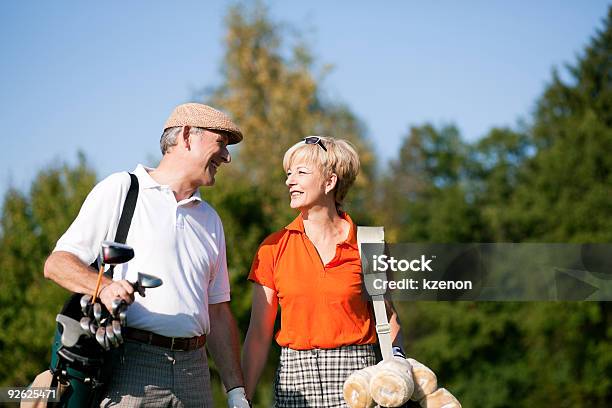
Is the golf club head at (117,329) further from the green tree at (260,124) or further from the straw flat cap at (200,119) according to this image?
the green tree at (260,124)

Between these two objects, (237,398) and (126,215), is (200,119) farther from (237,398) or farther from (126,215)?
(237,398)

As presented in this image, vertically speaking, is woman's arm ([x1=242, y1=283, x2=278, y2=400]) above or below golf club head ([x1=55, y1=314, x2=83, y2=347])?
above

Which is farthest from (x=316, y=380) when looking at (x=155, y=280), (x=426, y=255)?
(x=426, y=255)

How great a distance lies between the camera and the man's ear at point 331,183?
524cm

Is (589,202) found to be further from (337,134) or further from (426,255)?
(426,255)

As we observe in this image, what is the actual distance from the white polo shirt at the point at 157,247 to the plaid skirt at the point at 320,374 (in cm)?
59

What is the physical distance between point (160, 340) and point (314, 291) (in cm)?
98

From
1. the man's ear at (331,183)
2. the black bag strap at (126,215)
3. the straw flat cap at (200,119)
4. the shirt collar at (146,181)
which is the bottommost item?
the black bag strap at (126,215)

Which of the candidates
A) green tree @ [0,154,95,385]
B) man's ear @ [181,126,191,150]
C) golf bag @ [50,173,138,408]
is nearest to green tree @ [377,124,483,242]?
green tree @ [0,154,95,385]

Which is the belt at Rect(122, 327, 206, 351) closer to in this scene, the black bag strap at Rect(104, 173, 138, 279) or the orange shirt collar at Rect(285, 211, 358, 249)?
the black bag strap at Rect(104, 173, 138, 279)

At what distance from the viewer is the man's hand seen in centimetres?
388

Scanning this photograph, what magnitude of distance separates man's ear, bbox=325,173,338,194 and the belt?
1.29 m

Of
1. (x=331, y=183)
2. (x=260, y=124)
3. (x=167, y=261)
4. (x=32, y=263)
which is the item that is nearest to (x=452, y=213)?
(x=260, y=124)

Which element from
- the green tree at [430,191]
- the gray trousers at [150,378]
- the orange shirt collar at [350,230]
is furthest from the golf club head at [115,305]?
the green tree at [430,191]
